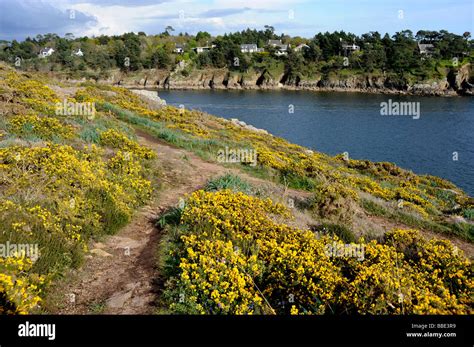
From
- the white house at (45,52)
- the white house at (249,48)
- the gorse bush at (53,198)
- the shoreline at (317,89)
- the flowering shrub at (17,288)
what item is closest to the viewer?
the flowering shrub at (17,288)

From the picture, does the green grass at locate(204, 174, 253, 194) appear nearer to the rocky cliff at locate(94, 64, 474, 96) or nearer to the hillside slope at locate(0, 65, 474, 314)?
the hillside slope at locate(0, 65, 474, 314)

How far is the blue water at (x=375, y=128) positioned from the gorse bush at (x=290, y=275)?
36142 millimetres

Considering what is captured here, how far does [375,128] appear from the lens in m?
72.0

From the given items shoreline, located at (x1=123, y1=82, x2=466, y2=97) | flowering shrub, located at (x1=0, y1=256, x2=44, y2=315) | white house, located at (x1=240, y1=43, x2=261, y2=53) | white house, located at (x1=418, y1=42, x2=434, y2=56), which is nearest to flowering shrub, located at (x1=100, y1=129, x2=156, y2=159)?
flowering shrub, located at (x1=0, y1=256, x2=44, y2=315)

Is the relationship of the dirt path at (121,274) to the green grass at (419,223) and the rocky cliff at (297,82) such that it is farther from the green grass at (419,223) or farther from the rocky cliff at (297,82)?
the rocky cliff at (297,82)

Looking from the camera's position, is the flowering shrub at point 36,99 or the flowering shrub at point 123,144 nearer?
the flowering shrub at point 123,144

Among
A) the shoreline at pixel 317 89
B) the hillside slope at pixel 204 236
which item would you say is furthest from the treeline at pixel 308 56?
the hillside slope at pixel 204 236

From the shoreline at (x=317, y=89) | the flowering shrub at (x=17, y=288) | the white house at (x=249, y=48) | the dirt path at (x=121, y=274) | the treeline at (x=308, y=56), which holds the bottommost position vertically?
the dirt path at (x=121, y=274)

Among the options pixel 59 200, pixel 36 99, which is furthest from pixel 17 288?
pixel 36 99

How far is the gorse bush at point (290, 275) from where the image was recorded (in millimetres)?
6055

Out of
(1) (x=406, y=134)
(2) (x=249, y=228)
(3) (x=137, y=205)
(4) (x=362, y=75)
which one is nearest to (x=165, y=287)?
(2) (x=249, y=228)

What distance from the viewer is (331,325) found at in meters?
4.51

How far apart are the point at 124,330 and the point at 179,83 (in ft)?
519

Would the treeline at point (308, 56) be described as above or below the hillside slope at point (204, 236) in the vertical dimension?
above
